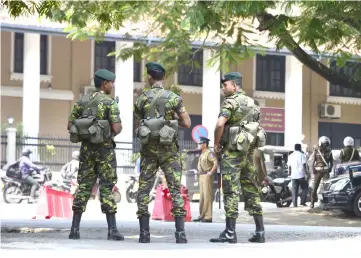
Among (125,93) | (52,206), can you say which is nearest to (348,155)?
(52,206)

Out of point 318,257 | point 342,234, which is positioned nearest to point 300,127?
point 342,234

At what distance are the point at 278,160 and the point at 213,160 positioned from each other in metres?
11.6

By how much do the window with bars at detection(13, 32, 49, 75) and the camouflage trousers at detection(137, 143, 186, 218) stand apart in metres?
29.4

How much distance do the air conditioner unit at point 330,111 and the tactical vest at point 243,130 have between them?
116 ft

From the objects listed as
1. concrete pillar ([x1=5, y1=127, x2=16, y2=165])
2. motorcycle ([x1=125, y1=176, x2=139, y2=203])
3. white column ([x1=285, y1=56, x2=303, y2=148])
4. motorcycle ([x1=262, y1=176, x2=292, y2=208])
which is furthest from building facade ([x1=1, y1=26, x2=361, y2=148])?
motorcycle ([x1=262, y1=176, x2=292, y2=208])

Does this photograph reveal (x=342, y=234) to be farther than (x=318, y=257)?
Yes

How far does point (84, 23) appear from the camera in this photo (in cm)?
1667

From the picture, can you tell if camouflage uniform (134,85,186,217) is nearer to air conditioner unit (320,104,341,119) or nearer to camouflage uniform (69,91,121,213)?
camouflage uniform (69,91,121,213)

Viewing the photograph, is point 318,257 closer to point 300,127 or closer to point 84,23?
point 84,23

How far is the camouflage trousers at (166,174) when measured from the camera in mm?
9758

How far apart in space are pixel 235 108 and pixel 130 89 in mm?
28083

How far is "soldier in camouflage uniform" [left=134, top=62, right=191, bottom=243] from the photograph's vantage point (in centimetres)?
977

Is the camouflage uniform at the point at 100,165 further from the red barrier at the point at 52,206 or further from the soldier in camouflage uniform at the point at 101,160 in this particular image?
the red barrier at the point at 52,206

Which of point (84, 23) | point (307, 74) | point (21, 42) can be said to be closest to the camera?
point (84, 23)
